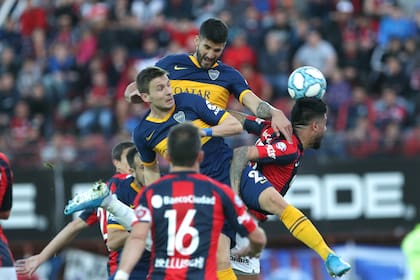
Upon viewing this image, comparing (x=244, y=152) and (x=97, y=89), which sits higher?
(x=97, y=89)

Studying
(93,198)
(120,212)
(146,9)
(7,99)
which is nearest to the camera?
(93,198)

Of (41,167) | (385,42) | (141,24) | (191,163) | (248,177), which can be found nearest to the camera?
(191,163)

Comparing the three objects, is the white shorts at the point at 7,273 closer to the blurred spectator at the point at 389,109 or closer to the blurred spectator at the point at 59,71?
the blurred spectator at the point at 389,109

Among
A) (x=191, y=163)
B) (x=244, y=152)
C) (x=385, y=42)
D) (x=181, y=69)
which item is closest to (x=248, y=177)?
(x=244, y=152)

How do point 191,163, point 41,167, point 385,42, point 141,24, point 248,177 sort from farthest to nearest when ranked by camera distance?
point 141,24 < point 385,42 < point 41,167 < point 248,177 < point 191,163

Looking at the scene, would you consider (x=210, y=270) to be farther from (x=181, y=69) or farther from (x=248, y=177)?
(x=181, y=69)

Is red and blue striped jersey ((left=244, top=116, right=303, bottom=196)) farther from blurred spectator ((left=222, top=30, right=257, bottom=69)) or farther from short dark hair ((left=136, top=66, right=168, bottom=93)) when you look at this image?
blurred spectator ((left=222, top=30, right=257, bottom=69))

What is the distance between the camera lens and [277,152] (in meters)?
11.0

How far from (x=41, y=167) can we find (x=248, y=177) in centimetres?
946

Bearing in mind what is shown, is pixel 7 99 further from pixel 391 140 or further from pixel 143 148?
pixel 143 148

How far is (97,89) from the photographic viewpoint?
2184 cm

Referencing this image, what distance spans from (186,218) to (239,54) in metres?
12.5

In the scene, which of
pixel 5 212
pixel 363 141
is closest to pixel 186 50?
pixel 363 141

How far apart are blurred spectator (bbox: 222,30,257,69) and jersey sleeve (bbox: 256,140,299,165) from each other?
1009 centimetres
